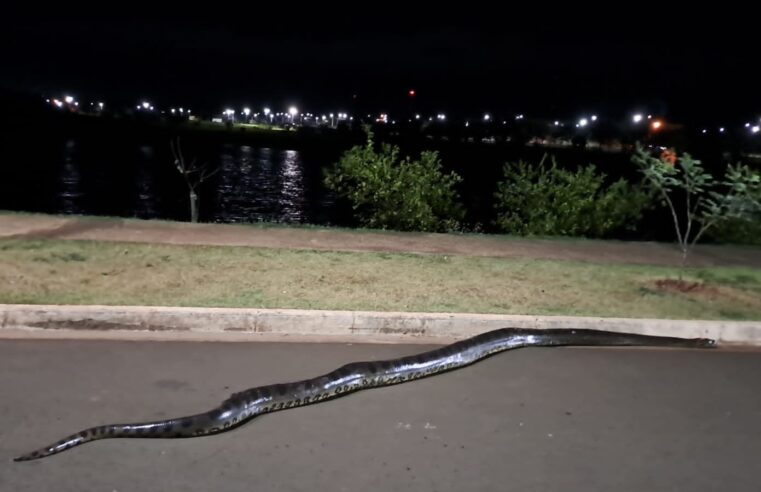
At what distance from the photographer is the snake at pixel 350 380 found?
464cm

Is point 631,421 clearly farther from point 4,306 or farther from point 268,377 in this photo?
point 4,306

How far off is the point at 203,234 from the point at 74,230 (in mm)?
1739

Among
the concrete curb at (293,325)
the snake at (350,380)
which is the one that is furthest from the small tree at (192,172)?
the snake at (350,380)

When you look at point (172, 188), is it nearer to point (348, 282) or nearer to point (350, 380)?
point (348, 282)

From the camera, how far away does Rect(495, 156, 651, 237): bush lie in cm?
1455

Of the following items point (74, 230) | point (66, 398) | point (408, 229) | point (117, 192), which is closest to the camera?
point (66, 398)

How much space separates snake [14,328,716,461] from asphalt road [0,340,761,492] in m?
0.08

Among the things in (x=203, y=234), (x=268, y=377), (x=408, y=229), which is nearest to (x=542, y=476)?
(x=268, y=377)

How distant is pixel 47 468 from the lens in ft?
13.8

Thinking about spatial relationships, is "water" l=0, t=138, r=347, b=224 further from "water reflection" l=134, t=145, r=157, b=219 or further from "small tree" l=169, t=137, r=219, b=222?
"small tree" l=169, t=137, r=219, b=222

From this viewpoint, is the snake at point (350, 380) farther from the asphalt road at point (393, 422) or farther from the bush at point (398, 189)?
the bush at point (398, 189)

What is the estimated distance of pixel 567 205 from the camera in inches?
573

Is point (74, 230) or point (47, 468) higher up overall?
point (74, 230)

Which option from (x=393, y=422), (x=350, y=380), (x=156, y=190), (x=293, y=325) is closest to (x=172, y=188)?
(x=156, y=190)
